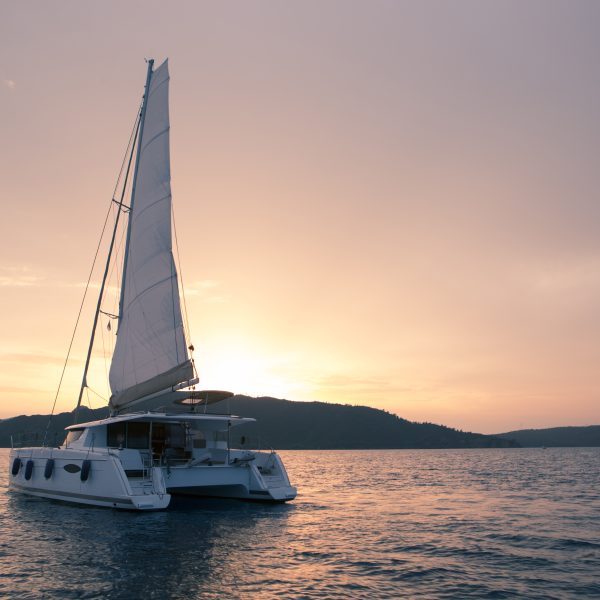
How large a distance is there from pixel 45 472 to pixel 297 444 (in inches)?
7129

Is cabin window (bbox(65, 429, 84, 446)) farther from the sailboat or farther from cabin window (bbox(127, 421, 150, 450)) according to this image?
cabin window (bbox(127, 421, 150, 450))

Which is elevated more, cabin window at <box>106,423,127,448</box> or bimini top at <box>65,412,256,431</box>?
bimini top at <box>65,412,256,431</box>

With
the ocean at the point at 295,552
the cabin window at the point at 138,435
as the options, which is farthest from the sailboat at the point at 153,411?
the ocean at the point at 295,552

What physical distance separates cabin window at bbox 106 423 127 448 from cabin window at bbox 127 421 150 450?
0.68 feet

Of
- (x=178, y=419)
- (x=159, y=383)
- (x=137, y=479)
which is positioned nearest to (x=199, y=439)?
(x=178, y=419)

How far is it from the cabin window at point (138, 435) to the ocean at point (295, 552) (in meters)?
2.67

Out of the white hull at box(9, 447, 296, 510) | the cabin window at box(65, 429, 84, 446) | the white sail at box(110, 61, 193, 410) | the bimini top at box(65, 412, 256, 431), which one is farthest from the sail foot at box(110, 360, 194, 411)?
the cabin window at box(65, 429, 84, 446)

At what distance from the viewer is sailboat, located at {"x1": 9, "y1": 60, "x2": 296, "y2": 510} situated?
20688 millimetres

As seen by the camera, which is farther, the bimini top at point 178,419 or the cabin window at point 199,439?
the cabin window at point 199,439

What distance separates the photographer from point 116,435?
863 inches

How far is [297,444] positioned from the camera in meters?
199

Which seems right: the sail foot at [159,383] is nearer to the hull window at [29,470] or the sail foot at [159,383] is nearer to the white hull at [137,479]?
the white hull at [137,479]

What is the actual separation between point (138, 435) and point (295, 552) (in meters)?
9.69

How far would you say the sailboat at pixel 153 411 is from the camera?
2069 cm
